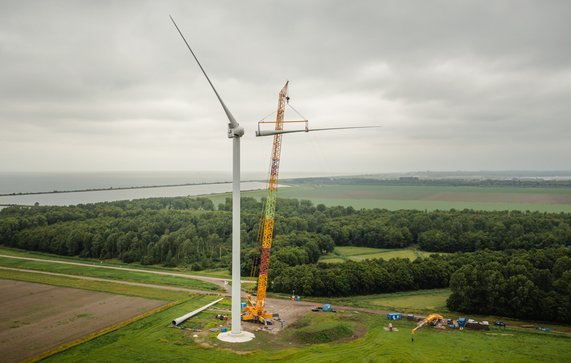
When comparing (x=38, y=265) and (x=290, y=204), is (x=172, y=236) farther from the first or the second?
(x=290, y=204)

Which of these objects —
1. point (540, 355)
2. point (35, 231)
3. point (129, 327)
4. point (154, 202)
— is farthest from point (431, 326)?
point (154, 202)

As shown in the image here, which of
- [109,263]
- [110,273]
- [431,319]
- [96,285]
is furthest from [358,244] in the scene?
[96,285]

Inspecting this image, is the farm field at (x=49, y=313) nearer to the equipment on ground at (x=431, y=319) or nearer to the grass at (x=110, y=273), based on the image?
the grass at (x=110, y=273)

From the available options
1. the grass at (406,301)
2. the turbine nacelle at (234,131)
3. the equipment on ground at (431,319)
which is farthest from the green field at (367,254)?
the turbine nacelle at (234,131)

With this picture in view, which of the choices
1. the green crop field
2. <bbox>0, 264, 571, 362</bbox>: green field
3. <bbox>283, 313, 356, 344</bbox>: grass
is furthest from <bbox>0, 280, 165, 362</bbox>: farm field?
<bbox>283, 313, 356, 344</bbox>: grass

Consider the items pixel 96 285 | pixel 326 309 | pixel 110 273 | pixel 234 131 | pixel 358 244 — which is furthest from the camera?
pixel 358 244

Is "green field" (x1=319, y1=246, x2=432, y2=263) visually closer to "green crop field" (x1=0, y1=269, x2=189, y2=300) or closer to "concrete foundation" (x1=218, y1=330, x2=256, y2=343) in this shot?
"green crop field" (x1=0, y1=269, x2=189, y2=300)

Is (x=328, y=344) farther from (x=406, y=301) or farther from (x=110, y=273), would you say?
(x=110, y=273)
